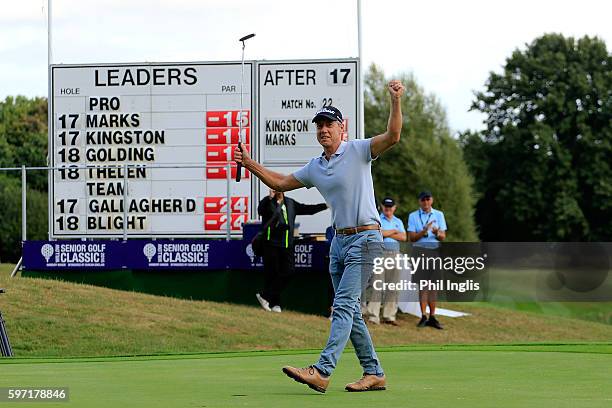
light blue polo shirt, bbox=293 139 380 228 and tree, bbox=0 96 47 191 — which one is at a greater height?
tree, bbox=0 96 47 191

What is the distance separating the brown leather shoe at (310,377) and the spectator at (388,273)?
38.8 feet

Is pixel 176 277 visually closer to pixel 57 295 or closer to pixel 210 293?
pixel 210 293

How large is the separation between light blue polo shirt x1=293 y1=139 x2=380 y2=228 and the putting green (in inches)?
49.1

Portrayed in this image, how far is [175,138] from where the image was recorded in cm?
2412

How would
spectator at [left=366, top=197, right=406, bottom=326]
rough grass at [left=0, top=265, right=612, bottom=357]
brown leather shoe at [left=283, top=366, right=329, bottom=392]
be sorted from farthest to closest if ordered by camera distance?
1. spectator at [left=366, top=197, right=406, bottom=326]
2. rough grass at [left=0, top=265, right=612, bottom=357]
3. brown leather shoe at [left=283, top=366, right=329, bottom=392]

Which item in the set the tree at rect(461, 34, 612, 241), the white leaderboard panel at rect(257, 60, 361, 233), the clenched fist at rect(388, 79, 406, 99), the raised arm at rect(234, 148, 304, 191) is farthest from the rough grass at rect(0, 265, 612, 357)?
the tree at rect(461, 34, 612, 241)

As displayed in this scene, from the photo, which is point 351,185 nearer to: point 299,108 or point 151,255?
point 151,255

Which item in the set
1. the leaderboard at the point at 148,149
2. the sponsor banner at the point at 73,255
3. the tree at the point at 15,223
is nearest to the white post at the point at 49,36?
the leaderboard at the point at 148,149

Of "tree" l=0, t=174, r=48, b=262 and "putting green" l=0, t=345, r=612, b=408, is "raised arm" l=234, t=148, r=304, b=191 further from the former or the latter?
"tree" l=0, t=174, r=48, b=262

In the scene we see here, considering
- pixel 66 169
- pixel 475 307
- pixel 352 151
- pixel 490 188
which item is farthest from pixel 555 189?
pixel 352 151

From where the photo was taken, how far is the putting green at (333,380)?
8266mm

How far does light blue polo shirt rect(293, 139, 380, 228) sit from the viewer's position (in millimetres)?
9430

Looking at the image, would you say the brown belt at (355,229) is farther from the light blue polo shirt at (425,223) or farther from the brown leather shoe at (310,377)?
the light blue polo shirt at (425,223)

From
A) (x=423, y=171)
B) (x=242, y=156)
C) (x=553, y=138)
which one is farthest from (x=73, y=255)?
(x=423, y=171)
